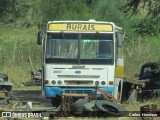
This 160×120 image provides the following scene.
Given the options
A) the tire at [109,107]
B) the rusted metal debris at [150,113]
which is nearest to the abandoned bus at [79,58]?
the tire at [109,107]

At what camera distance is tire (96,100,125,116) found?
1559cm

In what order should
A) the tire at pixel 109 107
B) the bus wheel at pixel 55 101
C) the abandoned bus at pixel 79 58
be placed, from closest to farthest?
the tire at pixel 109 107 < the abandoned bus at pixel 79 58 < the bus wheel at pixel 55 101

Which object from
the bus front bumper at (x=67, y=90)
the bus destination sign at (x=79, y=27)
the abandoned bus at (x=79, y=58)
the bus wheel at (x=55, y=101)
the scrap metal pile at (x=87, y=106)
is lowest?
the bus wheel at (x=55, y=101)

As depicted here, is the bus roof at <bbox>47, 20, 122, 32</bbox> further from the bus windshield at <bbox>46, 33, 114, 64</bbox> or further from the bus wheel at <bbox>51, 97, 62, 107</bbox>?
the bus wheel at <bbox>51, 97, 62, 107</bbox>

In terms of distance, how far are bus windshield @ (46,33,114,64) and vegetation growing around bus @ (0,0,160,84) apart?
12.6m

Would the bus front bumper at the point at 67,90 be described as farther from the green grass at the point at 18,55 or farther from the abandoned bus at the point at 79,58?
the green grass at the point at 18,55

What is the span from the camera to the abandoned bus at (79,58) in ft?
62.0

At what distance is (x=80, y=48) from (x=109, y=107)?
3794mm

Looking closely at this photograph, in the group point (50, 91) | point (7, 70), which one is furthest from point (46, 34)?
point (7, 70)

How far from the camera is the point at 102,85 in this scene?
19.0 metres

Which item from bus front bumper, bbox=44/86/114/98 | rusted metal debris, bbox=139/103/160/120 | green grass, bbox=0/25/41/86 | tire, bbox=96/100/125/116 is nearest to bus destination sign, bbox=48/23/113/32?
bus front bumper, bbox=44/86/114/98

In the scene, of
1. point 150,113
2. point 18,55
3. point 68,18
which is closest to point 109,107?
point 150,113

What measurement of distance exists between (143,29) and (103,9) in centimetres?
379

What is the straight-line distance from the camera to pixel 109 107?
15.9 m
